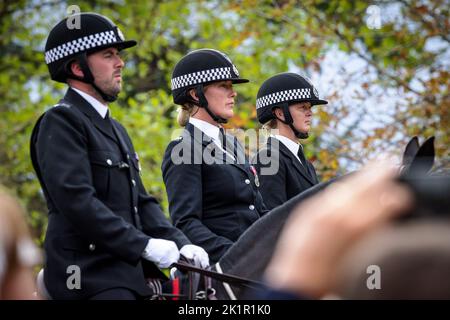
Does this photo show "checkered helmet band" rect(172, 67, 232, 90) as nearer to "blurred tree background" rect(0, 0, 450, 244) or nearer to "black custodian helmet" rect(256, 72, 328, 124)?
"black custodian helmet" rect(256, 72, 328, 124)

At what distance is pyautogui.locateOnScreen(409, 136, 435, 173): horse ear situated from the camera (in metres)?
2.47

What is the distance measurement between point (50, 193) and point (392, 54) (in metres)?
10.2

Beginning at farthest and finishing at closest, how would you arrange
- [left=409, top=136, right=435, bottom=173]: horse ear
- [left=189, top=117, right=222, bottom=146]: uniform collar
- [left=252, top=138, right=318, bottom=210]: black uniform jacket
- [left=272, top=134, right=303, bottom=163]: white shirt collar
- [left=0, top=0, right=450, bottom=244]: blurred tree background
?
[left=0, top=0, right=450, bottom=244]: blurred tree background < [left=272, top=134, right=303, bottom=163]: white shirt collar < [left=252, top=138, right=318, bottom=210]: black uniform jacket < [left=189, top=117, right=222, bottom=146]: uniform collar < [left=409, top=136, right=435, bottom=173]: horse ear

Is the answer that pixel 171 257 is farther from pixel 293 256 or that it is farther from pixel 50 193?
pixel 293 256

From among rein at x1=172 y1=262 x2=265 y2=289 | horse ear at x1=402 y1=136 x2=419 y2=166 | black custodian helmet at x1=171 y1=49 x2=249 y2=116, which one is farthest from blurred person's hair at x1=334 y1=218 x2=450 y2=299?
black custodian helmet at x1=171 y1=49 x2=249 y2=116

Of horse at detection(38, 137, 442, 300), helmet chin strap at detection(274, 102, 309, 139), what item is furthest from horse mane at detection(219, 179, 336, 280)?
helmet chin strap at detection(274, 102, 309, 139)

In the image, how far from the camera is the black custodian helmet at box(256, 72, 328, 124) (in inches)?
264

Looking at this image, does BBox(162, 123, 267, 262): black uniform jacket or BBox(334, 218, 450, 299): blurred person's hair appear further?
BBox(162, 123, 267, 262): black uniform jacket

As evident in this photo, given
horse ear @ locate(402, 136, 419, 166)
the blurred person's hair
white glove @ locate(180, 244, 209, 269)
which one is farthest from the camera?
white glove @ locate(180, 244, 209, 269)

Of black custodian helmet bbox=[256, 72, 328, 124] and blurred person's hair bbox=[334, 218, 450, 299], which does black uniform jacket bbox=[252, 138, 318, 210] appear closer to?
black custodian helmet bbox=[256, 72, 328, 124]

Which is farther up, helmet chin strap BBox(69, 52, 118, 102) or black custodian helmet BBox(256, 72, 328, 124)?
black custodian helmet BBox(256, 72, 328, 124)

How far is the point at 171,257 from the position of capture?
13.6 feet

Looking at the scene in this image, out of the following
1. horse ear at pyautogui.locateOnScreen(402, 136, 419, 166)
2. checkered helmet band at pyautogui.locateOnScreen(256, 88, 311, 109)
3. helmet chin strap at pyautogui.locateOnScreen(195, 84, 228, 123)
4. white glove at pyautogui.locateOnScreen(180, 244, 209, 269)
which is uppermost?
checkered helmet band at pyautogui.locateOnScreen(256, 88, 311, 109)

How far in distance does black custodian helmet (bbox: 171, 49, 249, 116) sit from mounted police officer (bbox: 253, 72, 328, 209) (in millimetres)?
848
